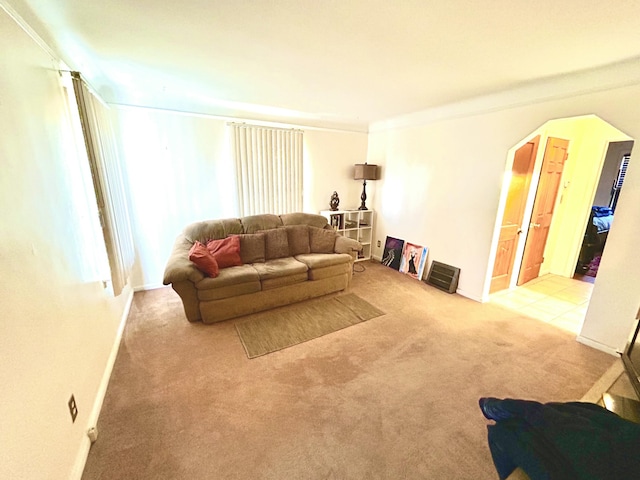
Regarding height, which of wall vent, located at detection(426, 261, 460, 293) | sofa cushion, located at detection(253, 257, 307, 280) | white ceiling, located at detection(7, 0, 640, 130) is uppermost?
white ceiling, located at detection(7, 0, 640, 130)

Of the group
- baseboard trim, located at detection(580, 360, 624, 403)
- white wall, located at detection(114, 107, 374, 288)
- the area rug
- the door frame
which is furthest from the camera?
white wall, located at detection(114, 107, 374, 288)

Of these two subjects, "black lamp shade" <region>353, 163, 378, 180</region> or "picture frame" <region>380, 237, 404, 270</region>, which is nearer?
"picture frame" <region>380, 237, 404, 270</region>

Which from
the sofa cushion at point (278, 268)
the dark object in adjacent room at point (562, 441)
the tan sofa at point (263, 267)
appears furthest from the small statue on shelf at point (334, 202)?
the dark object in adjacent room at point (562, 441)

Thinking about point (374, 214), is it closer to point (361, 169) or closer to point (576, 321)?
point (361, 169)

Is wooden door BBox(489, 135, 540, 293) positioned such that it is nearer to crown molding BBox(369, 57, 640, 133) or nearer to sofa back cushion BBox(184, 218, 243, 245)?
crown molding BBox(369, 57, 640, 133)

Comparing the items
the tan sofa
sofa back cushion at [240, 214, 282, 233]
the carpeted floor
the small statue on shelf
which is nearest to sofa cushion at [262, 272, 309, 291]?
the tan sofa

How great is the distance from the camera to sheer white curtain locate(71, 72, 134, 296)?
78.6 inches

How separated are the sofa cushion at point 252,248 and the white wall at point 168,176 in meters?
0.72

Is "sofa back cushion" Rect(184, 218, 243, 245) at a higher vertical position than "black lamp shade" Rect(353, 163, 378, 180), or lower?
lower

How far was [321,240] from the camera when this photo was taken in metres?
3.89

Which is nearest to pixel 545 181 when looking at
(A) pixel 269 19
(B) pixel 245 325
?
(A) pixel 269 19

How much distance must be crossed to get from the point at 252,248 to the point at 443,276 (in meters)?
2.71

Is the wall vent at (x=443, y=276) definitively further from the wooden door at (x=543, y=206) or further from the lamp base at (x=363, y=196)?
the lamp base at (x=363, y=196)

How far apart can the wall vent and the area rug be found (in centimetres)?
123
